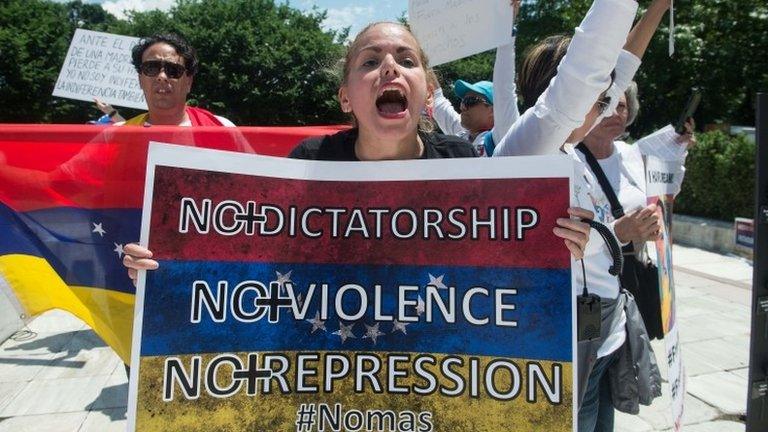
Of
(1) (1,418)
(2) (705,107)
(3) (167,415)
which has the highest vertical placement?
(2) (705,107)

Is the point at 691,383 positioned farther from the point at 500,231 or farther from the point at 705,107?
the point at 705,107

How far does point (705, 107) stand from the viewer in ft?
53.5

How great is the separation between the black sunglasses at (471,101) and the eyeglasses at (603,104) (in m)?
1.81

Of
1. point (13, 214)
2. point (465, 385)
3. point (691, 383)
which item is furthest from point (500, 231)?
point (691, 383)

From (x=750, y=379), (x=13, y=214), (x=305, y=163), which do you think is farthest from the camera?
(x=750, y=379)

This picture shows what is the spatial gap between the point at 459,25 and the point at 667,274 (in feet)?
4.31

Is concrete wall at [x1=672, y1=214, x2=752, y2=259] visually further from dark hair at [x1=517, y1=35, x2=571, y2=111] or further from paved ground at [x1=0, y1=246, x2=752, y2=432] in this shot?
dark hair at [x1=517, y1=35, x2=571, y2=111]

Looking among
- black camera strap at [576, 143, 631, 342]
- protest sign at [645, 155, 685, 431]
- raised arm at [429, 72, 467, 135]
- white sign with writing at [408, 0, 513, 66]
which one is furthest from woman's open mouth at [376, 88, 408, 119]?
raised arm at [429, 72, 467, 135]

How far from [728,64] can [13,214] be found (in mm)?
13824

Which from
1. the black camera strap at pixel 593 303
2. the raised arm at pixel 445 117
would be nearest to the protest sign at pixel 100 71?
the raised arm at pixel 445 117

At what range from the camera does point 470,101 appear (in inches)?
132

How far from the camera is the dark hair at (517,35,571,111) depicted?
1.63 meters

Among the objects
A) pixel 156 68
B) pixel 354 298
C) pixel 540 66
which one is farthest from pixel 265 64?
pixel 354 298

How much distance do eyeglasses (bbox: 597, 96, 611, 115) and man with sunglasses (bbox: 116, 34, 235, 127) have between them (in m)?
1.96
